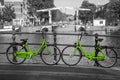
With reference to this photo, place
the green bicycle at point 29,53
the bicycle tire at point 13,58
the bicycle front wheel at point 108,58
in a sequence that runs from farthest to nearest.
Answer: the bicycle tire at point 13,58
the green bicycle at point 29,53
the bicycle front wheel at point 108,58

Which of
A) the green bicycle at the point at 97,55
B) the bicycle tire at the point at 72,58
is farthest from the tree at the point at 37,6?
the green bicycle at the point at 97,55

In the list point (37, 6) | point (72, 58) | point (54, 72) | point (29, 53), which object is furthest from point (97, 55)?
point (37, 6)

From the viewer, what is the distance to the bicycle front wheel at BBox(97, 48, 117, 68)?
11.3 metres

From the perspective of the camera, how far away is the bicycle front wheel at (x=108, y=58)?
11.3m

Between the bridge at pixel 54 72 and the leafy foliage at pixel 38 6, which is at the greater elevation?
the leafy foliage at pixel 38 6

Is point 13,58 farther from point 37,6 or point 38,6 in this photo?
point 38,6

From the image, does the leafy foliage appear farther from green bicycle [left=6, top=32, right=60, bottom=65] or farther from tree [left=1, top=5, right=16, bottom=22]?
green bicycle [left=6, top=32, right=60, bottom=65]

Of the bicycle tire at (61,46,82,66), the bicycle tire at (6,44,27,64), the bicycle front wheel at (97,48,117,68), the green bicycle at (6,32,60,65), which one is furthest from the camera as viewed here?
the bicycle tire at (6,44,27,64)

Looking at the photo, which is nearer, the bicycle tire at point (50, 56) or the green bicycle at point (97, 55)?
the green bicycle at point (97, 55)

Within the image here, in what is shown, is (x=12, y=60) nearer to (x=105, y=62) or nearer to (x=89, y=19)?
(x=105, y=62)

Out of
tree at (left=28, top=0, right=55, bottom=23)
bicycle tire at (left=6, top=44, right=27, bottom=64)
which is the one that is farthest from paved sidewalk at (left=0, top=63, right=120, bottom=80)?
tree at (left=28, top=0, right=55, bottom=23)

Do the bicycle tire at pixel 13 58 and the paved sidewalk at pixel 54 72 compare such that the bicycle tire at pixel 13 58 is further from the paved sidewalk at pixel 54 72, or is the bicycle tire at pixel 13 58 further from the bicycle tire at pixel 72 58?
the bicycle tire at pixel 72 58

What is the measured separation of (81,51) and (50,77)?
2690mm

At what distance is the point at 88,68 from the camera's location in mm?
10930
